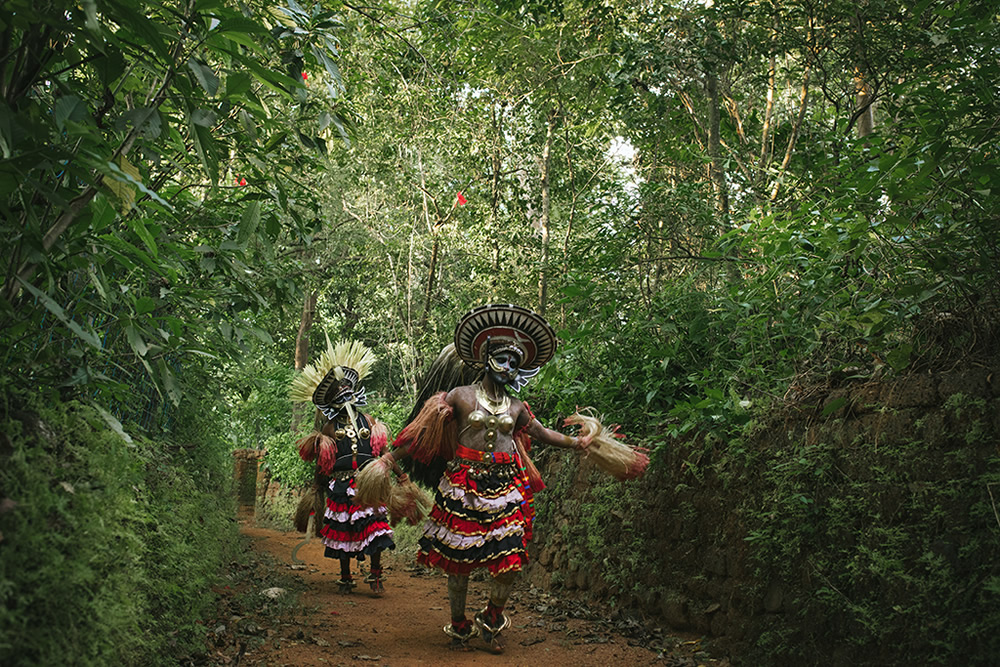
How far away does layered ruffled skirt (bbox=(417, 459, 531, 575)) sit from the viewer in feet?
17.4

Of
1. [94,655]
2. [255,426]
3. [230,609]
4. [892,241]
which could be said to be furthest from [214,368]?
[255,426]

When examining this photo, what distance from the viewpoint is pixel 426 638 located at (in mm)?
5688

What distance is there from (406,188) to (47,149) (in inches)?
465

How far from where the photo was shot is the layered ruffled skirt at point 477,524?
5289mm

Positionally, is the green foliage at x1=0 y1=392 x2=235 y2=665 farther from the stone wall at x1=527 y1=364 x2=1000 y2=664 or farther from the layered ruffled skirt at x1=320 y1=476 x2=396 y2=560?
the layered ruffled skirt at x1=320 y1=476 x2=396 y2=560

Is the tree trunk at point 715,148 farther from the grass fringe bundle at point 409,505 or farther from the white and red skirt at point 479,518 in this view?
the grass fringe bundle at point 409,505

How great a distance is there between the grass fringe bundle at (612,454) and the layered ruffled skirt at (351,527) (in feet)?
9.72

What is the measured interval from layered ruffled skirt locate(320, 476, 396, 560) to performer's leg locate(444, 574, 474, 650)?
7.59ft

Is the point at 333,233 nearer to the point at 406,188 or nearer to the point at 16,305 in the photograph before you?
the point at 406,188

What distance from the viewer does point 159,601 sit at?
160 inches

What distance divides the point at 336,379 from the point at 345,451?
2.43ft

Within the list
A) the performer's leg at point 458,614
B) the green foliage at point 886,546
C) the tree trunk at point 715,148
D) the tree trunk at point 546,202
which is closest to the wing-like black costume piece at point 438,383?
the performer's leg at point 458,614

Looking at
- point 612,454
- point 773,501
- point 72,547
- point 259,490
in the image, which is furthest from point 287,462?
point 72,547

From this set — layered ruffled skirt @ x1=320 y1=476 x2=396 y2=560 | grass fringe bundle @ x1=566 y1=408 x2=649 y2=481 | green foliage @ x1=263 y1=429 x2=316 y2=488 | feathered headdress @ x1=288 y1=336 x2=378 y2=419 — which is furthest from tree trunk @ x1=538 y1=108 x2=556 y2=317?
green foliage @ x1=263 y1=429 x2=316 y2=488
